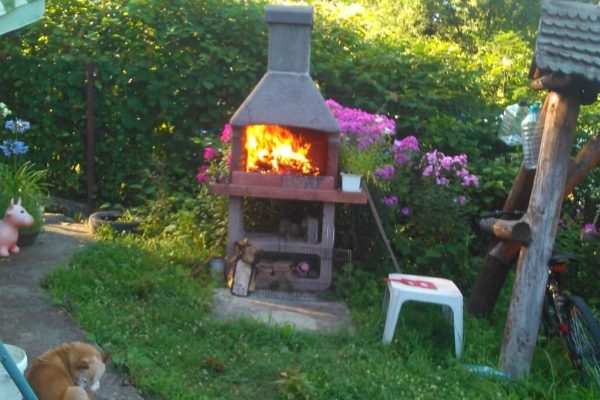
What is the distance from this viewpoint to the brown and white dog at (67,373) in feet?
11.1

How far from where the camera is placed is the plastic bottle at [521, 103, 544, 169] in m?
5.43

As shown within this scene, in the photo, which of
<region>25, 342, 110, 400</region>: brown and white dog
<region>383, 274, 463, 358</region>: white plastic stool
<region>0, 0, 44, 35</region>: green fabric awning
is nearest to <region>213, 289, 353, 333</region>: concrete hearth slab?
<region>383, 274, 463, 358</region>: white plastic stool

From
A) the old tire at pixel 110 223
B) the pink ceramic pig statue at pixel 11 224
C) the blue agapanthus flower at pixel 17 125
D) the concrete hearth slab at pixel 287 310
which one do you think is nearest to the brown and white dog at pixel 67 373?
the concrete hearth slab at pixel 287 310

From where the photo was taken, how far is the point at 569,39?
4.64 metres

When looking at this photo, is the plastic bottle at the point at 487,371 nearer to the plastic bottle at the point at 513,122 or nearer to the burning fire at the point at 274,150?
the plastic bottle at the point at 513,122

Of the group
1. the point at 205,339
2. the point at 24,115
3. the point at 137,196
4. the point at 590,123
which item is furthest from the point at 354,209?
the point at 24,115

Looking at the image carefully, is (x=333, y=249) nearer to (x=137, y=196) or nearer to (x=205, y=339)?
(x=205, y=339)

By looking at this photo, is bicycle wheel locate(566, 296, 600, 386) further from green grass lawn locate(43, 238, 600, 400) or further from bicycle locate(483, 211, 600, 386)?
green grass lawn locate(43, 238, 600, 400)

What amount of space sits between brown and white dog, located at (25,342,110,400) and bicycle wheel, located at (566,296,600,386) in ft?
9.88

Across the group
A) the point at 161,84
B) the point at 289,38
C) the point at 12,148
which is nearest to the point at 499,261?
the point at 289,38

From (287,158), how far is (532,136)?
2.16 metres

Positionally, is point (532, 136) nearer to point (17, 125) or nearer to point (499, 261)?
point (499, 261)

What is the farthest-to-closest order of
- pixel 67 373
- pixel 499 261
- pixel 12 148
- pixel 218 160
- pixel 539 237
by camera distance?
1. pixel 12 148
2. pixel 218 160
3. pixel 499 261
4. pixel 539 237
5. pixel 67 373

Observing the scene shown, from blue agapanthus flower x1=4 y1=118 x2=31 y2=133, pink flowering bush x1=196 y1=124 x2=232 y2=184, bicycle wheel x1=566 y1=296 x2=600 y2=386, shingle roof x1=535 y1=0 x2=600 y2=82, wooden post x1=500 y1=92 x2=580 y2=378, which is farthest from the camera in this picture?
blue agapanthus flower x1=4 y1=118 x2=31 y2=133
